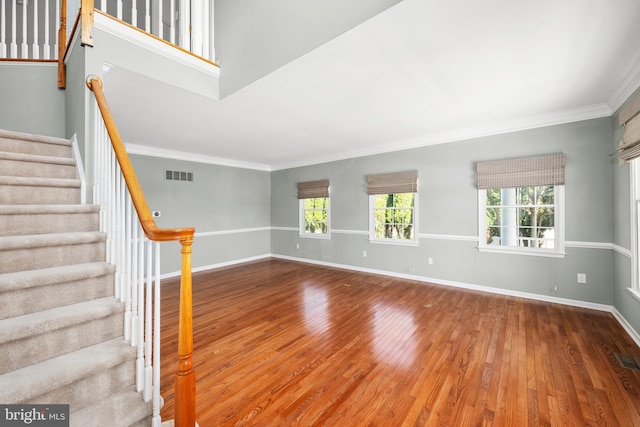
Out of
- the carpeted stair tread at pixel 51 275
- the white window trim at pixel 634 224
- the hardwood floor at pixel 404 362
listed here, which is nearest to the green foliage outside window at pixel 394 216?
the hardwood floor at pixel 404 362

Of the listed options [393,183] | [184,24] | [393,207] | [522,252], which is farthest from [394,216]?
[184,24]

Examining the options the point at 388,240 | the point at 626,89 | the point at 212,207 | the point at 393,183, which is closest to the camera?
the point at 626,89

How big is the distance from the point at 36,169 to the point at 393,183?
4693mm

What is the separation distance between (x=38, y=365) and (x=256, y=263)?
526cm

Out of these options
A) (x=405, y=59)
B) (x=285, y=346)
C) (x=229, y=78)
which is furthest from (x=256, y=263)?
(x=405, y=59)

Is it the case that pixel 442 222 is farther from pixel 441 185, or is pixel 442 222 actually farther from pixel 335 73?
pixel 335 73

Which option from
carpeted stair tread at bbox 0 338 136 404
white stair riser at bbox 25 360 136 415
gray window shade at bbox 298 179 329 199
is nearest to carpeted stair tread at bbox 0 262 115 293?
carpeted stair tread at bbox 0 338 136 404

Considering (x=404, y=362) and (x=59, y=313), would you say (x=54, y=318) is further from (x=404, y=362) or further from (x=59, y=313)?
(x=404, y=362)

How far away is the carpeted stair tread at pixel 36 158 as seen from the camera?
1.88m

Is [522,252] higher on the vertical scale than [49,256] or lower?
lower

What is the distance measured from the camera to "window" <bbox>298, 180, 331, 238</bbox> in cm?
606

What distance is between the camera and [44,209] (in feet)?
5.53

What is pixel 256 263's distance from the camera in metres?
6.38

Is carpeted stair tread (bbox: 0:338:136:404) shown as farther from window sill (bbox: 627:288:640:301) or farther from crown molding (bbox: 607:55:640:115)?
crown molding (bbox: 607:55:640:115)
